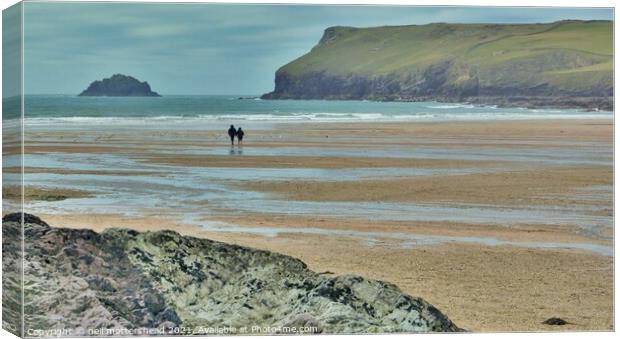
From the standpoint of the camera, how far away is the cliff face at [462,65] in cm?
1877

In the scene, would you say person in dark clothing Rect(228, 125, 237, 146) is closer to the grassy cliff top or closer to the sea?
the sea

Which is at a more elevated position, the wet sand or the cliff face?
the cliff face

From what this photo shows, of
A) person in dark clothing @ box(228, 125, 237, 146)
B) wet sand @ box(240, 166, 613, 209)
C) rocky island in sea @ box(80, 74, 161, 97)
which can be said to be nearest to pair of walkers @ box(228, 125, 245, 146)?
person in dark clothing @ box(228, 125, 237, 146)

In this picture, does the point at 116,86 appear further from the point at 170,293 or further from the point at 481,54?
the point at 481,54

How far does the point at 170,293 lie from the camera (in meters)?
16.9

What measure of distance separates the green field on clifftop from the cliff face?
0.5 inches

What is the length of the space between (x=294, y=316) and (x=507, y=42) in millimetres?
5093

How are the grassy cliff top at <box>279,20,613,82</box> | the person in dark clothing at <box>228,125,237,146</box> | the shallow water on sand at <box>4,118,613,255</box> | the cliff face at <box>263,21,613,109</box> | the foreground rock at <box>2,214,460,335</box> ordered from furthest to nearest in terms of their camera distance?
the person in dark clothing at <box>228,125,237,146</box> < the cliff face at <box>263,21,613,109</box> < the grassy cliff top at <box>279,20,613,82</box> < the shallow water on sand at <box>4,118,613,255</box> < the foreground rock at <box>2,214,460,335</box>

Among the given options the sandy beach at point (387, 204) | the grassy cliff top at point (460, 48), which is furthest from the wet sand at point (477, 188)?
the grassy cliff top at point (460, 48)

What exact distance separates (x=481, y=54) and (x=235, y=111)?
3.45m

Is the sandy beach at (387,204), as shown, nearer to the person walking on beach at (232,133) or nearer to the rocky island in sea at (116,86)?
the person walking on beach at (232,133)

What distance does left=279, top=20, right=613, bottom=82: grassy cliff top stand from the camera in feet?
61.2

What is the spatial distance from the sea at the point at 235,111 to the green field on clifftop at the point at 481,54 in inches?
17.7

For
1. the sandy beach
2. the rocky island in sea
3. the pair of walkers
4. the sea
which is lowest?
the sandy beach
